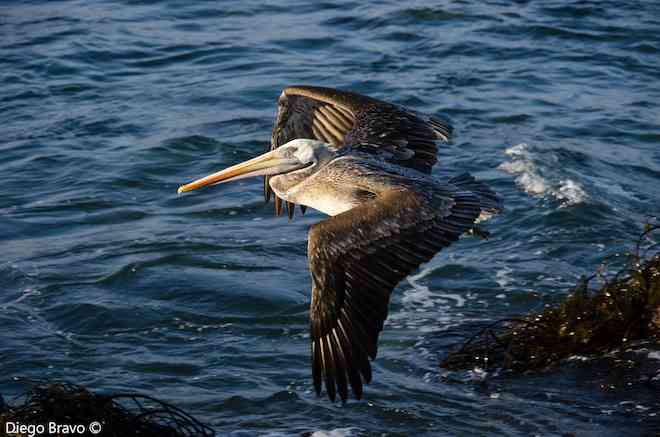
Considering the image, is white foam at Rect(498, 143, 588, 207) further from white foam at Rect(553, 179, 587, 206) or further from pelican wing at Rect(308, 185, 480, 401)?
pelican wing at Rect(308, 185, 480, 401)

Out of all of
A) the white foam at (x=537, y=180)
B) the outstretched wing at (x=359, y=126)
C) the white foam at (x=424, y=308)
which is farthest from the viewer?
the white foam at (x=537, y=180)

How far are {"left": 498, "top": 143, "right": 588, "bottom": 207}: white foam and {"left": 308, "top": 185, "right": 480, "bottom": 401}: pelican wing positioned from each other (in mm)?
4686

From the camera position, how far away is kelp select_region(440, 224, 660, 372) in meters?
7.10

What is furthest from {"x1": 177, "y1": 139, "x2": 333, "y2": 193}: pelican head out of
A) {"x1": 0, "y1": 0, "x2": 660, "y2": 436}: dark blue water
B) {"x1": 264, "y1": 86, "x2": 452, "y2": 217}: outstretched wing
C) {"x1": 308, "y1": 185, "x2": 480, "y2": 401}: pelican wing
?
{"x1": 0, "y1": 0, "x2": 660, "y2": 436}: dark blue water

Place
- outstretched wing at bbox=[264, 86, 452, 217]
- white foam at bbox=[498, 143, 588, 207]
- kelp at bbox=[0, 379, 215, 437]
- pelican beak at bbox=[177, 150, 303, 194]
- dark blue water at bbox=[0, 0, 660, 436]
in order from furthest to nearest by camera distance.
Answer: white foam at bbox=[498, 143, 588, 207], outstretched wing at bbox=[264, 86, 452, 217], dark blue water at bbox=[0, 0, 660, 436], pelican beak at bbox=[177, 150, 303, 194], kelp at bbox=[0, 379, 215, 437]

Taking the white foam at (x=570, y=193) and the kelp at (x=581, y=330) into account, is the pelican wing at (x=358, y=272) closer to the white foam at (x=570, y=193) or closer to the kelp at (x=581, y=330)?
the kelp at (x=581, y=330)

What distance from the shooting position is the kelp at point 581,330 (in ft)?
23.3

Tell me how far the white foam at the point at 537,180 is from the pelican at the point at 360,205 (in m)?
2.90

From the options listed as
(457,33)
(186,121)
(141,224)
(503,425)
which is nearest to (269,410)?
(503,425)

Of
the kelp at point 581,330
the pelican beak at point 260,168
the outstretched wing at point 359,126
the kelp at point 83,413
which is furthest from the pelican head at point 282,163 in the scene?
the kelp at point 83,413

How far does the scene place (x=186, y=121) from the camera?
13.1m

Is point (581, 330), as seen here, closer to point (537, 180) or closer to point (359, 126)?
point (359, 126)

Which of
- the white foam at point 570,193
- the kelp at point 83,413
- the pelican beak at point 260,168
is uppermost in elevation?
the pelican beak at point 260,168

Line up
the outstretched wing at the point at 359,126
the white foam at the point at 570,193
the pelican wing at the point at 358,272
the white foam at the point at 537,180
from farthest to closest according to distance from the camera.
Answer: the white foam at the point at 537,180 < the white foam at the point at 570,193 < the outstretched wing at the point at 359,126 < the pelican wing at the point at 358,272
